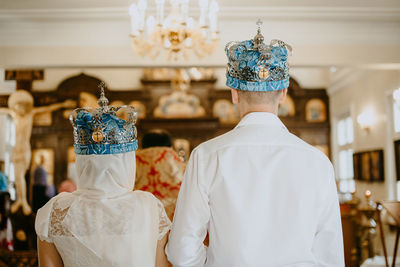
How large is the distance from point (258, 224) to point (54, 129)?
436 inches

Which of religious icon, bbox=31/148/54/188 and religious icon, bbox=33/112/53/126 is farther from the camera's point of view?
religious icon, bbox=33/112/53/126

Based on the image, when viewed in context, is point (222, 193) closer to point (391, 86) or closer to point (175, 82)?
point (391, 86)

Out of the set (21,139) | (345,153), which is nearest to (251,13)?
(21,139)

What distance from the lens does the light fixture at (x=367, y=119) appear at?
9242mm

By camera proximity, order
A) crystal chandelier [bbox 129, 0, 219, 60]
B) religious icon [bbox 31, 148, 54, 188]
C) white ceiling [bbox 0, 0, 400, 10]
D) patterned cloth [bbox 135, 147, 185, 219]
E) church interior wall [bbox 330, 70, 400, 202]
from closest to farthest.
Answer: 1. patterned cloth [bbox 135, 147, 185, 219]
2. crystal chandelier [bbox 129, 0, 219, 60]
3. white ceiling [bbox 0, 0, 400, 10]
4. church interior wall [bbox 330, 70, 400, 202]
5. religious icon [bbox 31, 148, 54, 188]

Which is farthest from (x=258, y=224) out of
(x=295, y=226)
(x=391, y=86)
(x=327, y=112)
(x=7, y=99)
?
(x=327, y=112)

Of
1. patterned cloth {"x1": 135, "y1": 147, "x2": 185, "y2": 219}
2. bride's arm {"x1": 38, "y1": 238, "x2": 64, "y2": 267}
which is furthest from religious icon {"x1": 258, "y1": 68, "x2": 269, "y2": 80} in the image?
patterned cloth {"x1": 135, "y1": 147, "x2": 185, "y2": 219}

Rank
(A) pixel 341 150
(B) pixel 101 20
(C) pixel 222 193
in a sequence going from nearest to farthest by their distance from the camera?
(C) pixel 222 193, (B) pixel 101 20, (A) pixel 341 150

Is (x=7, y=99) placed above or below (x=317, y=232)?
above

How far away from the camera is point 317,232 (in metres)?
1.80

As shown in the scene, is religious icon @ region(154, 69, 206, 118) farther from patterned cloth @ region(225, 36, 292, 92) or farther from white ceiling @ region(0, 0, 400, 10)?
patterned cloth @ region(225, 36, 292, 92)

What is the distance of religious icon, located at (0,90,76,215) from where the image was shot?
9484 mm

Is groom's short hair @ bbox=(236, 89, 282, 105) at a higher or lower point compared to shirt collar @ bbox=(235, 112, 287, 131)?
higher

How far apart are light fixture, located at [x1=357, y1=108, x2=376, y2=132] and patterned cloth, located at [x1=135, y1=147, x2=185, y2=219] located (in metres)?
7.03
